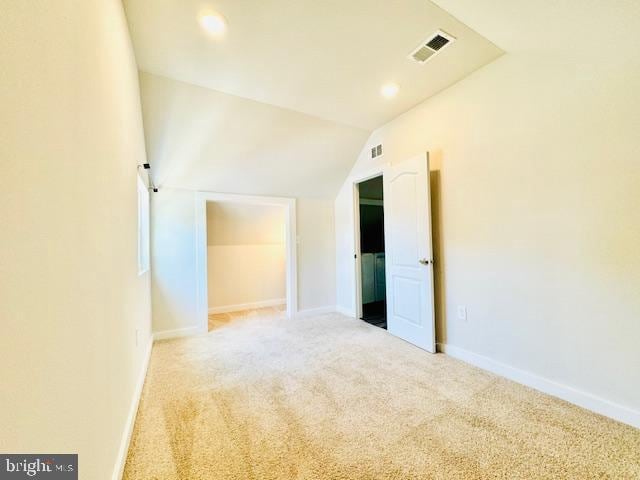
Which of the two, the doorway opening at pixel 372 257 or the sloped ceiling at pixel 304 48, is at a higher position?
the sloped ceiling at pixel 304 48

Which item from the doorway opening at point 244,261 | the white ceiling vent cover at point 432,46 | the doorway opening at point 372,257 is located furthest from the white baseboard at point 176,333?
the white ceiling vent cover at point 432,46

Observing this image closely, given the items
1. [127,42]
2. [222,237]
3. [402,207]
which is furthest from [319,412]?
[222,237]

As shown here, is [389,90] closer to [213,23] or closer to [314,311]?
[213,23]

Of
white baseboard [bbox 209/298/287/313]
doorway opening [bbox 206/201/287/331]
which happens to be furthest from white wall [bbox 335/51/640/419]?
white baseboard [bbox 209/298/287/313]

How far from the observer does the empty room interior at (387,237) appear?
761 mm

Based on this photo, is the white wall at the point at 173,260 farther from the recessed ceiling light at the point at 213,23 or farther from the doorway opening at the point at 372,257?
the doorway opening at the point at 372,257

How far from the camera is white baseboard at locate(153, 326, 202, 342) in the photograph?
10.6ft

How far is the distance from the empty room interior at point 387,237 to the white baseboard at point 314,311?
2.63 ft

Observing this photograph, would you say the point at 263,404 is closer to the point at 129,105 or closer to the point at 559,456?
the point at 559,456

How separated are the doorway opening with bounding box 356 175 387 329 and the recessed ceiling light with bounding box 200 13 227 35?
2.66m

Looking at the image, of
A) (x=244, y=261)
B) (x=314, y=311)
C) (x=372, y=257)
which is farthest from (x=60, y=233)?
(x=372, y=257)

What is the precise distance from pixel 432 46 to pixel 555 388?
2704 millimetres

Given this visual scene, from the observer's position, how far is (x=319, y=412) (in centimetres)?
177

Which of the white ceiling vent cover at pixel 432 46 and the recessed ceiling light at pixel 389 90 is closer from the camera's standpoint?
the white ceiling vent cover at pixel 432 46
